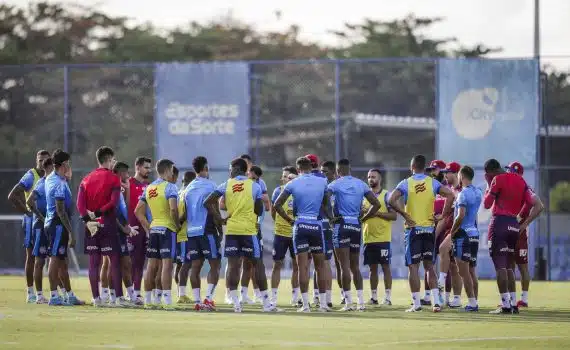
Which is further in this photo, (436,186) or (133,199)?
(133,199)

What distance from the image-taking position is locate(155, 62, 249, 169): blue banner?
35.6 m

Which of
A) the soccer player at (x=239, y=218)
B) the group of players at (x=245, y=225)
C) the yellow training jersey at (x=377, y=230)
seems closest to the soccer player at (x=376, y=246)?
the yellow training jersey at (x=377, y=230)

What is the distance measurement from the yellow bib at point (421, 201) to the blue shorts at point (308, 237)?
4.65 feet

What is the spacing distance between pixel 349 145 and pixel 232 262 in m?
21.0

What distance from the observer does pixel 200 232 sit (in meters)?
21.9

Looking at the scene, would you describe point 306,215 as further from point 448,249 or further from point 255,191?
point 448,249

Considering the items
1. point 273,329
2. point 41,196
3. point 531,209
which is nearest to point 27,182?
point 41,196

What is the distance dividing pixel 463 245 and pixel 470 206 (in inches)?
22.3

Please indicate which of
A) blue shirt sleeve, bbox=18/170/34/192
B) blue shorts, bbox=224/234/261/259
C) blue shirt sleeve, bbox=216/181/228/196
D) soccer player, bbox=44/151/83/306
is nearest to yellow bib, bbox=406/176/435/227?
blue shorts, bbox=224/234/261/259

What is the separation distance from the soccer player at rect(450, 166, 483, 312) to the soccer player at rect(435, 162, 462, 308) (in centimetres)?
65

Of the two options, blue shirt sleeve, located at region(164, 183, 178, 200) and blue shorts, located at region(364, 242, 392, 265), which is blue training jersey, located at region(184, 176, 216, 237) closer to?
blue shirt sleeve, located at region(164, 183, 178, 200)

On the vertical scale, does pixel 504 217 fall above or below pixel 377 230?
above

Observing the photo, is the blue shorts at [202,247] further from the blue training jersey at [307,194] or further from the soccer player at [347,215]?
the soccer player at [347,215]

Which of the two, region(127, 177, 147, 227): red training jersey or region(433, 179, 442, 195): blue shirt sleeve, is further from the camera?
region(127, 177, 147, 227): red training jersey
